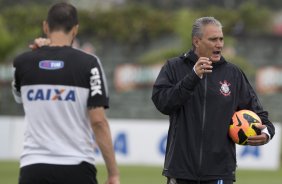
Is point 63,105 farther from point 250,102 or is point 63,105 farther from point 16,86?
point 250,102

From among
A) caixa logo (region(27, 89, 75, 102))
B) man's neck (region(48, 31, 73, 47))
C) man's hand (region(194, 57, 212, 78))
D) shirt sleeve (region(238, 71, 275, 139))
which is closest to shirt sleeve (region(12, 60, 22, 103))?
caixa logo (region(27, 89, 75, 102))

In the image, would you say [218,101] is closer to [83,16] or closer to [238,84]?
[238,84]

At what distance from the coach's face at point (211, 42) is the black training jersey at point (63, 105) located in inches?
54.5

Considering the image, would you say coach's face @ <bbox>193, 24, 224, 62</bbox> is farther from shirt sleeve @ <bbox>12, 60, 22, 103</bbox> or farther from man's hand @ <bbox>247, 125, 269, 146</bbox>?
shirt sleeve @ <bbox>12, 60, 22, 103</bbox>

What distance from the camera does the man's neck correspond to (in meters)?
6.53

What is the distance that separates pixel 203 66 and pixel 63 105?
1.35 m

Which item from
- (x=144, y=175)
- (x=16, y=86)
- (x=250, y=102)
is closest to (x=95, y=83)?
(x=16, y=86)

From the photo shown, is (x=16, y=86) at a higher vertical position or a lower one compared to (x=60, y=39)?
lower

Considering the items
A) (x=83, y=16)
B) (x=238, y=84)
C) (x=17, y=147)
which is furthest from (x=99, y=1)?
(x=238, y=84)

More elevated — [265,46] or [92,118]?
[265,46]

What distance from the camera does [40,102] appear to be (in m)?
6.51

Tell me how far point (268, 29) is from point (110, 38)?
8176mm

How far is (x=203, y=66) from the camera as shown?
7227 mm

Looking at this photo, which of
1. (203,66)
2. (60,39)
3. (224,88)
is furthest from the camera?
(224,88)
